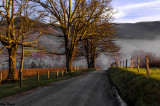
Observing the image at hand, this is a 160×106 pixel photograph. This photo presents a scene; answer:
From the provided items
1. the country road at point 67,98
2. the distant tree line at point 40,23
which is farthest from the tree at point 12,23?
the country road at point 67,98

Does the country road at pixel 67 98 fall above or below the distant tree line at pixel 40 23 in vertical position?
below

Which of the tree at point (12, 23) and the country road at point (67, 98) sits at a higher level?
the tree at point (12, 23)

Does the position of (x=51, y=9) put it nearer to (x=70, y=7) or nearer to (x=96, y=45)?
(x=70, y=7)

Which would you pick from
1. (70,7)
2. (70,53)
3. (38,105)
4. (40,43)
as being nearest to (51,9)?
(70,7)

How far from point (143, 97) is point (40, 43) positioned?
652 inches

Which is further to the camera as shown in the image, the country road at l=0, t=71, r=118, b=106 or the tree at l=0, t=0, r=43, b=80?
the tree at l=0, t=0, r=43, b=80

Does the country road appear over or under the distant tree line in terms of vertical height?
under

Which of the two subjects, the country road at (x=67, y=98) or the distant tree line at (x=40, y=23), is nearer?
the country road at (x=67, y=98)

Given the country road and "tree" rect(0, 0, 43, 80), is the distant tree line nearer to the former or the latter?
"tree" rect(0, 0, 43, 80)

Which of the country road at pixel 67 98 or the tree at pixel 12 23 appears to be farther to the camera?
the tree at pixel 12 23

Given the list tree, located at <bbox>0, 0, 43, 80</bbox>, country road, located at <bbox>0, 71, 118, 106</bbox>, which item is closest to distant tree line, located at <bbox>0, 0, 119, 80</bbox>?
tree, located at <bbox>0, 0, 43, 80</bbox>

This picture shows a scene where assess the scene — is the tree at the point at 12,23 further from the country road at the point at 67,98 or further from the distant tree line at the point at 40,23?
the country road at the point at 67,98

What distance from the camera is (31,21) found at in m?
16.6

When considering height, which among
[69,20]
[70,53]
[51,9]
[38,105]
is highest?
[51,9]
